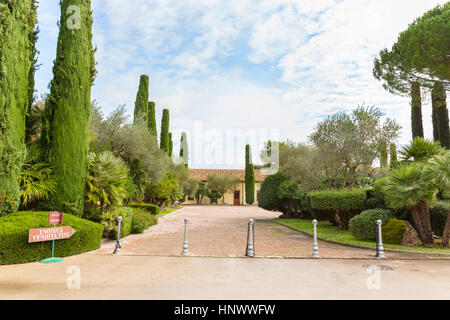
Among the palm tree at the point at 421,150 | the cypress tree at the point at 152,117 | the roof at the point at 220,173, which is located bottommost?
the palm tree at the point at 421,150

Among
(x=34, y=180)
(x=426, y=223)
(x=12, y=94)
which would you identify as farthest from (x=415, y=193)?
(x=12, y=94)

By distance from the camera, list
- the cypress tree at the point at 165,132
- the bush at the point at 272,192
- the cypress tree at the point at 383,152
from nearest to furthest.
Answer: the cypress tree at the point at 383,152
the bush at the point at 272,192
the cypress tree at the point at 165,132

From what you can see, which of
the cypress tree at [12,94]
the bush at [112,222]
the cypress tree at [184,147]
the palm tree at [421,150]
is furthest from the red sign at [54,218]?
the cypress tree at [184,147]

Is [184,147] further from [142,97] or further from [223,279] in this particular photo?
[223,279]

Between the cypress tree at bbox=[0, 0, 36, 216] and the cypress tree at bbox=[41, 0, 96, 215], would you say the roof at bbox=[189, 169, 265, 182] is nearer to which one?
the cypress tree at bbox=[41, 0, 96, 215]

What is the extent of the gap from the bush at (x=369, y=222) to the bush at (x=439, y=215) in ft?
5.41

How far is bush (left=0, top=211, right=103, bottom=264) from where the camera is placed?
6164mm

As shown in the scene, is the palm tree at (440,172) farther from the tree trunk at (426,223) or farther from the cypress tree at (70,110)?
the cypress tree at (70,110)

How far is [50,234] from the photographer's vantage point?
661cm

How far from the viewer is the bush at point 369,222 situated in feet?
31.7
